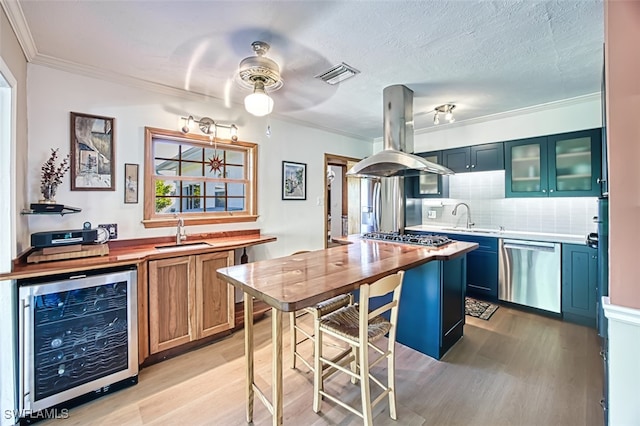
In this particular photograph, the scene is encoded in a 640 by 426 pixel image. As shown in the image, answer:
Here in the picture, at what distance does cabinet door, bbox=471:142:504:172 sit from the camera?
3728 millimetres

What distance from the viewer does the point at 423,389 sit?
200 cm

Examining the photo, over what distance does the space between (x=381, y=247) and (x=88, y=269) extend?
226 centimetres

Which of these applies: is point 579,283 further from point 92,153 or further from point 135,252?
point 92,153

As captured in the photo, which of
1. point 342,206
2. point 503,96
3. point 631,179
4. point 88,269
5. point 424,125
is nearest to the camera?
point 631,179

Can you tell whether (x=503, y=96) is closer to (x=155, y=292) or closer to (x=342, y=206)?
(x=155, y=292)

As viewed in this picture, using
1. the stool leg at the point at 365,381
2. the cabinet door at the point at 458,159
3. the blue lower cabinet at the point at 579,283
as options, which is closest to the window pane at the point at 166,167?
the stool leg at the point at 365,381

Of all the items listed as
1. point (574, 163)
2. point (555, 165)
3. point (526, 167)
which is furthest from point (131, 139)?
point (574, 163)

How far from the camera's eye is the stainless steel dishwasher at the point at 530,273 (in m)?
3.11

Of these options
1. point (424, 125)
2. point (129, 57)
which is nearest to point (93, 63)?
point (129, 57)

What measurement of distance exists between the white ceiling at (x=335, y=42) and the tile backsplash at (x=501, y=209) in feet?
4.24

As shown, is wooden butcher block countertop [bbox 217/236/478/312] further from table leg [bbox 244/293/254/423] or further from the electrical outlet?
the electrical outlet

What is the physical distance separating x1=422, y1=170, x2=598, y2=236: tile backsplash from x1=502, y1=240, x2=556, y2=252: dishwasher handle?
1.76 ft

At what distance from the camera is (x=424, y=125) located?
4.20 metres

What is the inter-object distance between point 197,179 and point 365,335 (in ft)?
8.18
